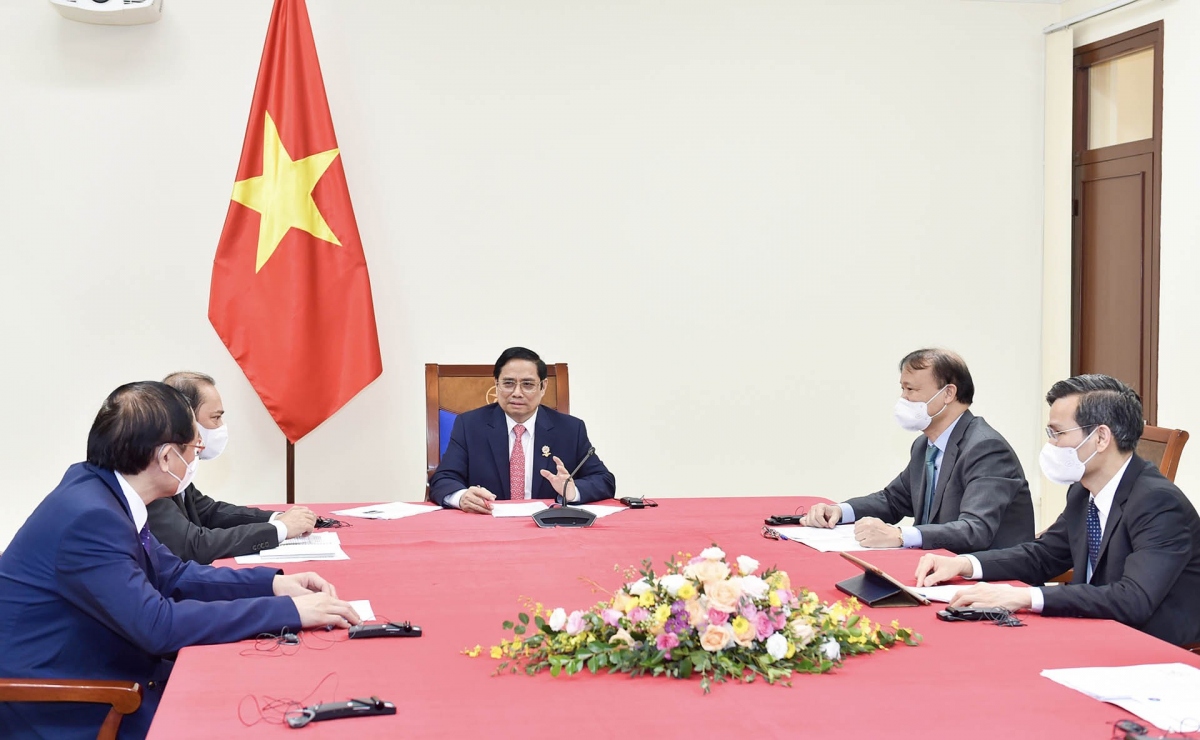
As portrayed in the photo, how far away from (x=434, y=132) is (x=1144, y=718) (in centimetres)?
448

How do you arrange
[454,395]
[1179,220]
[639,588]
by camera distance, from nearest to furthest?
1. [639,588]
2. [454,395]
3. [1179,220]

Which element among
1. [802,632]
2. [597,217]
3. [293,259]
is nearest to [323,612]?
[802,632]

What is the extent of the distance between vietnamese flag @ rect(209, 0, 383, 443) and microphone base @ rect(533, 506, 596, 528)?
78.0 inches

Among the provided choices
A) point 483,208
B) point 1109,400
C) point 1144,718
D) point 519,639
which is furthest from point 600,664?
point 483,208

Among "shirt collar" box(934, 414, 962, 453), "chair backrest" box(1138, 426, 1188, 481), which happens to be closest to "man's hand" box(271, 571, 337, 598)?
"shirt collar" box(934, 414, 962, 453)

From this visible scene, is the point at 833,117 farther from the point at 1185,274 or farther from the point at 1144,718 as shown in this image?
the point at 1144,718

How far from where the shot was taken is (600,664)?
1.94 m

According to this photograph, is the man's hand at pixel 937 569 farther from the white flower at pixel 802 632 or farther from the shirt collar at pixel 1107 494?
the white flower at pixel 802 632

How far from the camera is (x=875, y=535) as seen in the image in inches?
124

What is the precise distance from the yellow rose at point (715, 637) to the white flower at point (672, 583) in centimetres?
9

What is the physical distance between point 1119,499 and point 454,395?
109 inches

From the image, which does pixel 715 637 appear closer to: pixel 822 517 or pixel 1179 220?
pixel 822 517

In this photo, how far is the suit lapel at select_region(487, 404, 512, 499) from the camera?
436 centimetres

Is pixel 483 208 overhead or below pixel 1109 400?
overhead
